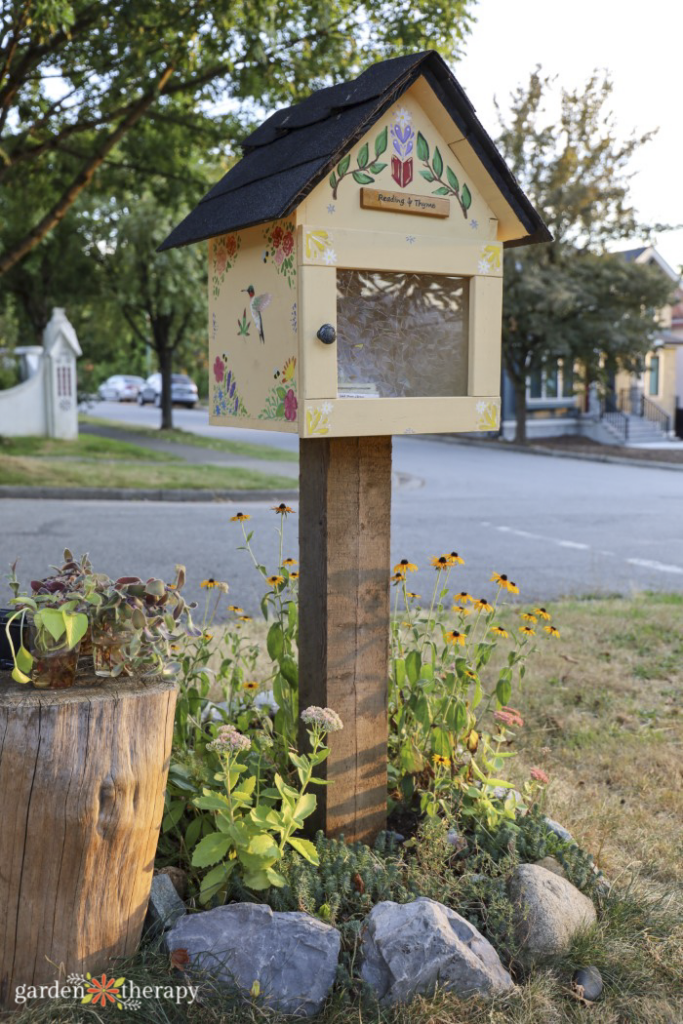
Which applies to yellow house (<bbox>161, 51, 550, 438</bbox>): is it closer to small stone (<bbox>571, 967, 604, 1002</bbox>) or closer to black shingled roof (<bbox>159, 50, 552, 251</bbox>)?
black shingled roof (<bbox>159, 50, 552, 251</bbox>)

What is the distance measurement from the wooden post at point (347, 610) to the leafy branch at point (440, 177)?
0.73 meters

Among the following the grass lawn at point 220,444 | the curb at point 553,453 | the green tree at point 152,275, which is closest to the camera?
the grass lawn at point 220,444

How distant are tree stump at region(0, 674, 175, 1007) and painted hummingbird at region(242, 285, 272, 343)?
1.09m

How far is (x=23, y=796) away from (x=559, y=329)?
22.5 m

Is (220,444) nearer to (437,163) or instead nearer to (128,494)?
(128,494)

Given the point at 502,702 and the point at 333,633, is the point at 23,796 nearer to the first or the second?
the point at 333,633

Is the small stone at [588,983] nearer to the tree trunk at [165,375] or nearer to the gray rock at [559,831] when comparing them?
the gray rock at [559,831]

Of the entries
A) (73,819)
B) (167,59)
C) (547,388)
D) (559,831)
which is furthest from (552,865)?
(547,388)

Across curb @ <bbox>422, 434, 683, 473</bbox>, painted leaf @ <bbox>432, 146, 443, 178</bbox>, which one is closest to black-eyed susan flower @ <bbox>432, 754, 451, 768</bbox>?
painted leaf @ <bbox>432, 146, 443, 178</bbox>

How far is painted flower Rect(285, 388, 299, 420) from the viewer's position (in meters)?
2.58

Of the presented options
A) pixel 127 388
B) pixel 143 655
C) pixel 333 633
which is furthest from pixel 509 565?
pixel 127 388

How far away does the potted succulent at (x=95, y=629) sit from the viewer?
2270 millimetres

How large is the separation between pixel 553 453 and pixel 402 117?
21.4m

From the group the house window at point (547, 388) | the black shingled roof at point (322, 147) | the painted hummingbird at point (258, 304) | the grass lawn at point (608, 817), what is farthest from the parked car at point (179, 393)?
the painted hummingbird at point (258, 304)
